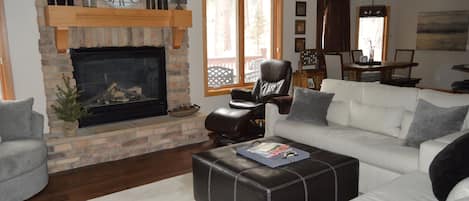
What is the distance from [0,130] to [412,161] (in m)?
3.48

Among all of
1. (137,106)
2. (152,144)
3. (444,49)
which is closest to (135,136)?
(152,144)

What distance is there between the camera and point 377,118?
3.60m

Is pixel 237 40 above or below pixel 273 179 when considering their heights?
above

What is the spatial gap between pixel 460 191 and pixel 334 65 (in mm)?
4379

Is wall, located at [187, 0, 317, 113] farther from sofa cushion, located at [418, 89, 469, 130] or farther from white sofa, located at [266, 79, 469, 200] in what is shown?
sofa cushion, located at [418, 89, 469, 130]

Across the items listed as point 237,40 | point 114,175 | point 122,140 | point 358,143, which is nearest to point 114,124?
point 122,140

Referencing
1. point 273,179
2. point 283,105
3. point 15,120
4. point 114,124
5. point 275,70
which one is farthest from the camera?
point 275,70

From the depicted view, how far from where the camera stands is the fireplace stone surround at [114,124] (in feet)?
13.1

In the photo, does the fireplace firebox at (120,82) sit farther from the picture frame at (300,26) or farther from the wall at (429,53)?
the wall at (429,53)

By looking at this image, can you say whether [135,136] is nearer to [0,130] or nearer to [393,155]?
[0,130]

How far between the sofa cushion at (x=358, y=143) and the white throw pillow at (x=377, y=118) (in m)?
0.07

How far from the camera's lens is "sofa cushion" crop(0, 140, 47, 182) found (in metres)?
3.04

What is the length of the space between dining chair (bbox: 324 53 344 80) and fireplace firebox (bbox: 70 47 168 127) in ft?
8.99

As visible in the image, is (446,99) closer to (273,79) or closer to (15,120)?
(273,79)
